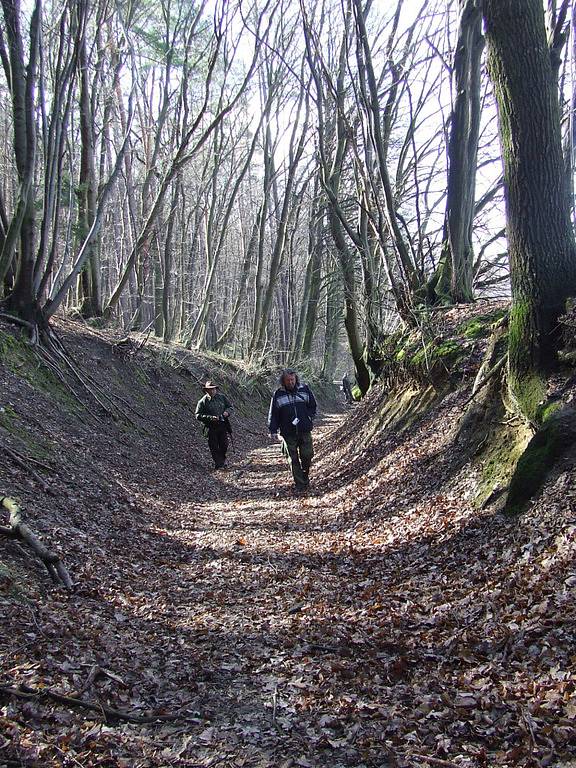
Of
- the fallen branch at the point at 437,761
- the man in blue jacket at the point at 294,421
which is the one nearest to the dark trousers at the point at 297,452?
the man in blue jacket at the point at 294,421

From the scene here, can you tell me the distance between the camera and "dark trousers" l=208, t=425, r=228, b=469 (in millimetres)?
12883

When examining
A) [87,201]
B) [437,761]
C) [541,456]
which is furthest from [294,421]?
[87,201]

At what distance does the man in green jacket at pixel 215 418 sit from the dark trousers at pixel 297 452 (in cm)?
273

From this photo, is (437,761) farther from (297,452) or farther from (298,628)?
(297,452)

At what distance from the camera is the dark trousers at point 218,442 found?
12.9m

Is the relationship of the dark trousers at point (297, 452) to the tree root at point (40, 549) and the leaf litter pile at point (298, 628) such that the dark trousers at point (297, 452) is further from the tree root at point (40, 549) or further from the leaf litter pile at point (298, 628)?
the tree root at point (40, 549)

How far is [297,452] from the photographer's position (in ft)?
34.2

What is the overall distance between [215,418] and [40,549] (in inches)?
302

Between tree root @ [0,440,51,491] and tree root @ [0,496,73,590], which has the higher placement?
tree root @ [0,440,51,491]

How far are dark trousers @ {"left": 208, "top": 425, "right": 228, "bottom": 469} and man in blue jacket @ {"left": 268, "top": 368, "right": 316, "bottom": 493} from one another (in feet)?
9.11

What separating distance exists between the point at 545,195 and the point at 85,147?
1345 centimetres

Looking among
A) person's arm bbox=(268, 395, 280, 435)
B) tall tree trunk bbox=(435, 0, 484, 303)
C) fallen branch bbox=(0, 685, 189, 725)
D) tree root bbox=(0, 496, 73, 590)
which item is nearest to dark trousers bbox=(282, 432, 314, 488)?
person's arm bbox=(268, 395, 280, 435)

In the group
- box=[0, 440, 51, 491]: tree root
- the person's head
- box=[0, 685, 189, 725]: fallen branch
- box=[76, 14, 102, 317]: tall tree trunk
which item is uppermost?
box=[76, 14, 102, 317]: tall tree trunk

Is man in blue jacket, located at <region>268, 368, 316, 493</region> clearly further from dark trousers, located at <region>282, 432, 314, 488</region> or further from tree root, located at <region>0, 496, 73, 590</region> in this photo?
tree root, located at <region>0, 496, 73, 590</region>
